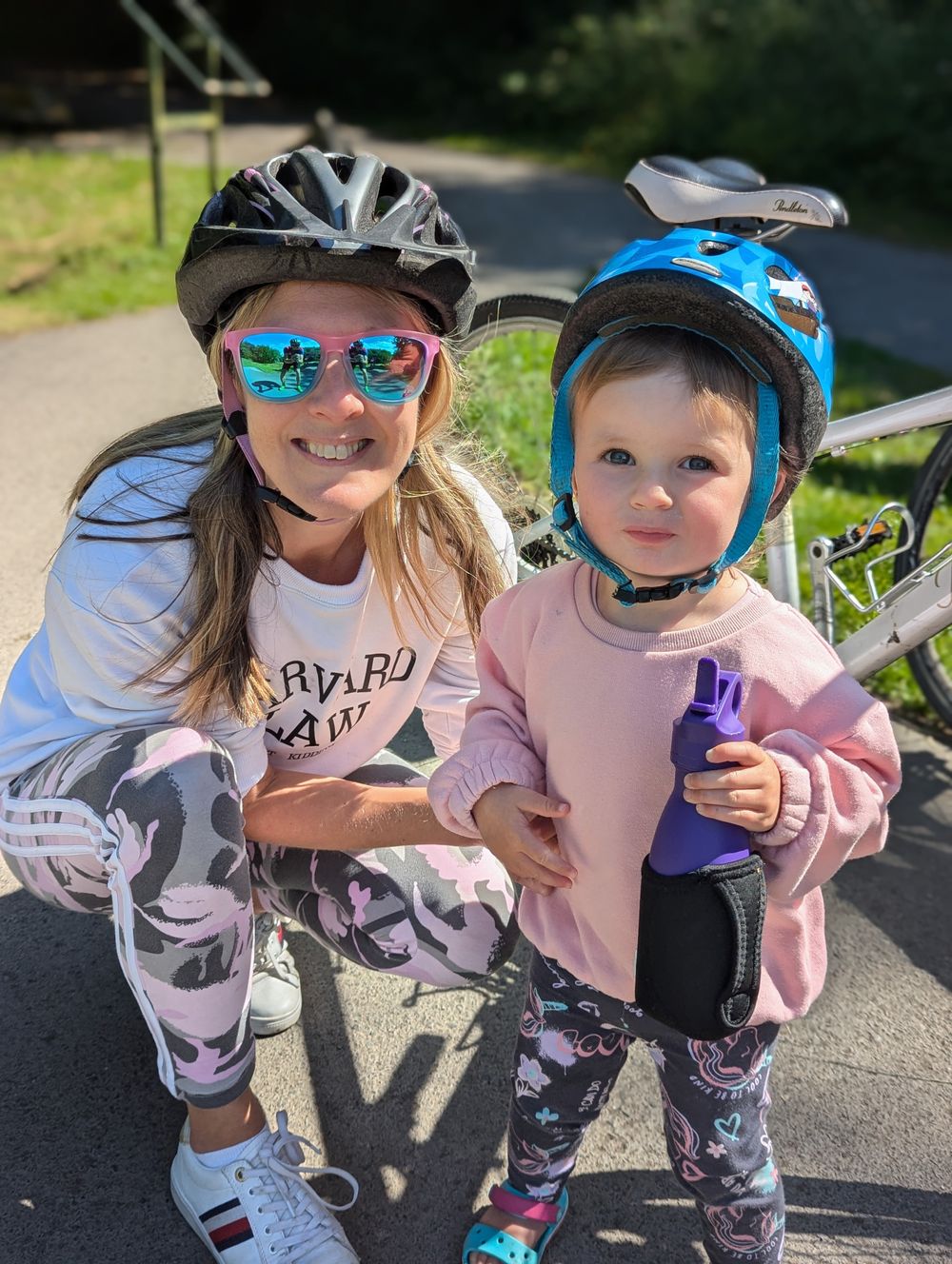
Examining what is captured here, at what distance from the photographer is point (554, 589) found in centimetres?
190

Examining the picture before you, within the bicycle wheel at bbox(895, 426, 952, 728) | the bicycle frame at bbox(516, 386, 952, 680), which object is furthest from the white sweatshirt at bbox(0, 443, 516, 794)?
the bicycle wheel at bbox(895, 426, 952, 728)

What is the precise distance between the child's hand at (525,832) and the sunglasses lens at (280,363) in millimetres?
718

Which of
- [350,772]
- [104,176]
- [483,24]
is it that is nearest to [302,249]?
[350,772]

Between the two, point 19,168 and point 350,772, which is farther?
point 19,168

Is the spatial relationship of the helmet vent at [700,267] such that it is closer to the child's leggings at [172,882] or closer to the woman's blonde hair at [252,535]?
the woman's blonde hair at [252,535]

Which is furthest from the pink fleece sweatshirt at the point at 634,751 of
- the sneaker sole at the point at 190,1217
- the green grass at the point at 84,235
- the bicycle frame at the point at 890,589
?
the green grass at the point at 84,235

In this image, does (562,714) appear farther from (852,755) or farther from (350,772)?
(350,772)

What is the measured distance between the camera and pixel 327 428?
2.03 metres

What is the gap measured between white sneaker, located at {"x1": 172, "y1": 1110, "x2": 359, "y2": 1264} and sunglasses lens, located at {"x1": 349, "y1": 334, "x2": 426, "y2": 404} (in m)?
1.24

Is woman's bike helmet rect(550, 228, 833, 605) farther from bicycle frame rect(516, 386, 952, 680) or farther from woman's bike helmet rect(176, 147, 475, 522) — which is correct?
bicycle frame rect(516, 386, 952, 680)

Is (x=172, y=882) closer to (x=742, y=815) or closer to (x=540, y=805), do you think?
(x=540, y=805)

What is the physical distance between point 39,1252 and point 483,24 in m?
21.5

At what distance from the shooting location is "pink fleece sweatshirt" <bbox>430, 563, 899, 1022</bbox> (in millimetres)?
1654

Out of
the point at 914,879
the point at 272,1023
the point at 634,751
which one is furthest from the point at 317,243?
the point at 914,879
